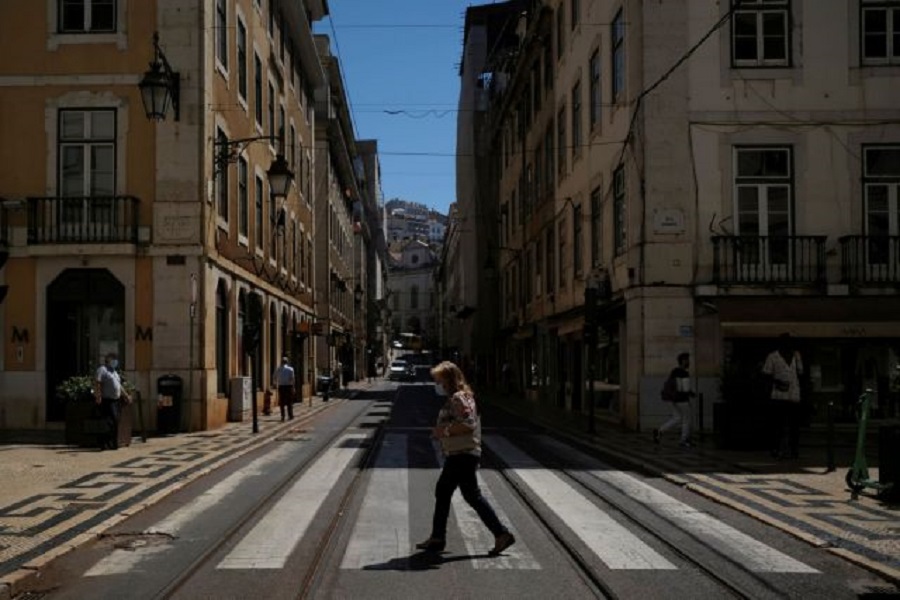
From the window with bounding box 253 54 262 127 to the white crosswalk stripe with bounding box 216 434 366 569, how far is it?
1650 centimetres

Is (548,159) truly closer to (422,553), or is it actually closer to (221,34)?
(221,34)

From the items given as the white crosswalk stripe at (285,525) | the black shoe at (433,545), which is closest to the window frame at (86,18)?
the white crosswalk stripe at (285,525)

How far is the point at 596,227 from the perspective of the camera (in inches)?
1029

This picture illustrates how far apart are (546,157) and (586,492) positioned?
976 inches

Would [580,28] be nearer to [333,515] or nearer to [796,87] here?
[796,87]

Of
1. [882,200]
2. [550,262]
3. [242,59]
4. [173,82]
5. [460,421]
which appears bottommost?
[460,421]

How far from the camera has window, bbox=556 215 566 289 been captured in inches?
1222

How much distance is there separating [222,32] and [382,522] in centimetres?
1692

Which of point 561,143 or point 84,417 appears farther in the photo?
point 561,143

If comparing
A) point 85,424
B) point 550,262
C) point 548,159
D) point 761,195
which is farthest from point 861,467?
point 548,159

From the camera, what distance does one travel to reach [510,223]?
48688 mm

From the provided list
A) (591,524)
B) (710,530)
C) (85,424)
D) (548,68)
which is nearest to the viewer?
(710,530)

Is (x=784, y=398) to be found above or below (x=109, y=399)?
above

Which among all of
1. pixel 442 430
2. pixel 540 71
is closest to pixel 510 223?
pixel 540 71
